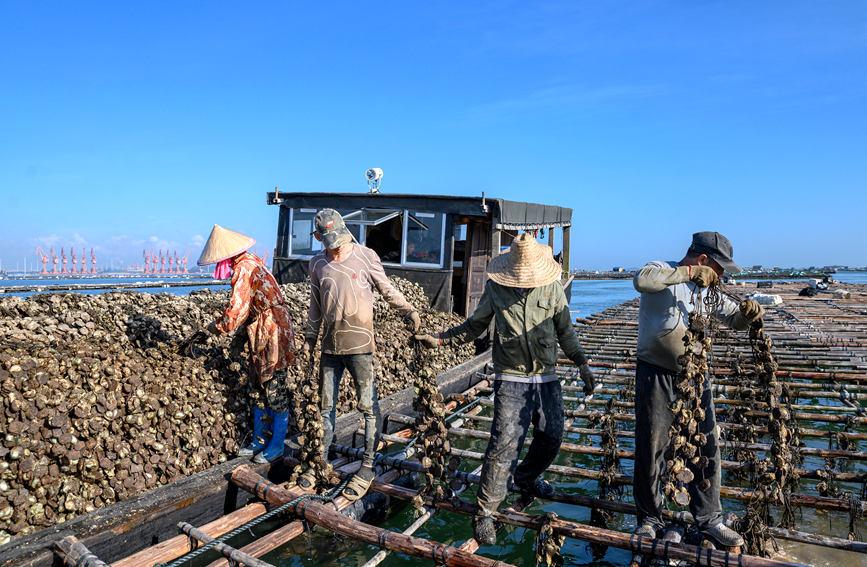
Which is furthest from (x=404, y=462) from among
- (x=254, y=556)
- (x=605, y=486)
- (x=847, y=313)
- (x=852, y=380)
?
(x=847, y=313)

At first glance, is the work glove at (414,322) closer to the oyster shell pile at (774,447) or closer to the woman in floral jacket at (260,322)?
the woman in floral jacket at (260,322)

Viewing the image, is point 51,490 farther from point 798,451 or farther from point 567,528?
point 798,451

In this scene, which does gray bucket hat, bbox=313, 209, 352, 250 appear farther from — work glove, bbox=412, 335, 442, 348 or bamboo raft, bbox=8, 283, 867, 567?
bamboo raft, bbox=8, 283, 867, 567

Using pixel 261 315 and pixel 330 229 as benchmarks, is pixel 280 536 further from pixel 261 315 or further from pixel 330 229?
pixel 330 229

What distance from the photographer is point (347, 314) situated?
453 centimetres

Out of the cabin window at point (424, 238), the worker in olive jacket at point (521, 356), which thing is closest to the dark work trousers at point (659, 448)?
the worker in olive jacket at point (521, 356)

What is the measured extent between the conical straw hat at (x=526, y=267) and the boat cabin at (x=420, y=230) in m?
7.63

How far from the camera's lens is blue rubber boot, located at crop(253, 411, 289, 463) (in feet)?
16.8

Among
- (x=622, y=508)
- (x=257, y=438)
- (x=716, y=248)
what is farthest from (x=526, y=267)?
(x=257, y=438)

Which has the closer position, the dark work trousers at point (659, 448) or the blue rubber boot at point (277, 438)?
the dark work trousers at point (659, 448)

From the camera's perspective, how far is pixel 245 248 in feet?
16.4

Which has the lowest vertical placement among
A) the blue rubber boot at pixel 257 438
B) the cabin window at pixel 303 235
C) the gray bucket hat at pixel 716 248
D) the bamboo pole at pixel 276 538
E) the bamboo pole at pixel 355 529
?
the bamboo pole at pixel 276 538

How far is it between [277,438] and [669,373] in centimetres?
360

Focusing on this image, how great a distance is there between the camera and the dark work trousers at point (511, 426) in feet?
12.5
